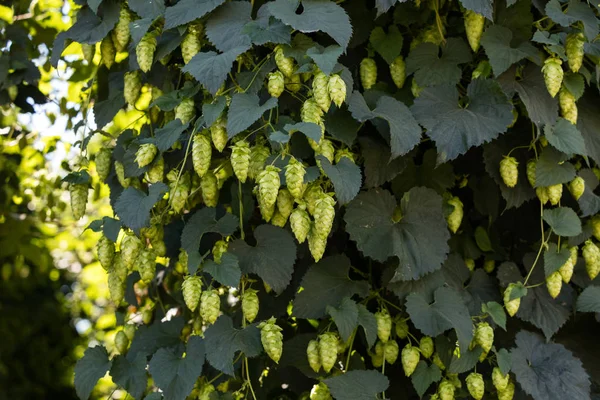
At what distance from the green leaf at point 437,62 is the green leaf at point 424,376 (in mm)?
639

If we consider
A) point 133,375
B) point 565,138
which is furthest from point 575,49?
point 133,375

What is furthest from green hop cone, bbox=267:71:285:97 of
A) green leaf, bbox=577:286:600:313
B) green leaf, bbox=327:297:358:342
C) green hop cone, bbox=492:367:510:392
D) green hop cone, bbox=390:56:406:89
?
green leaf, bbox=577:286:600:313

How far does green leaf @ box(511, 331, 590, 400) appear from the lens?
1680 mm

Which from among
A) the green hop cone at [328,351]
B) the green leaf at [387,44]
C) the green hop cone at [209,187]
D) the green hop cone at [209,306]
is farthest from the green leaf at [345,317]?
the green leaf at [387,44]

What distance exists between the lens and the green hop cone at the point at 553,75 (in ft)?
5.21

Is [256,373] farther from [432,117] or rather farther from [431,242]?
[432,117]

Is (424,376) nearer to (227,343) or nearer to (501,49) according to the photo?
(227,343)

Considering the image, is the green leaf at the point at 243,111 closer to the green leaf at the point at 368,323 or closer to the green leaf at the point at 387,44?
the green leaf at the point at 387,44

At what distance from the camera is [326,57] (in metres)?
1.39

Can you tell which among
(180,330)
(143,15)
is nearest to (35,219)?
(180,330)

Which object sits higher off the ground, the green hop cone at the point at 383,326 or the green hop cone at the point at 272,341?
the green hop cone at the point at 272,341

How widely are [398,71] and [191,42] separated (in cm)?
49

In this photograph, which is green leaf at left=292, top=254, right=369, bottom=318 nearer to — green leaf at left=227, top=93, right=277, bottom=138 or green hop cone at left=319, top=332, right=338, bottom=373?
green hop cone at left=319, top=332, right=338, bottom=373

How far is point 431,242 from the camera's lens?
1.62 metres
